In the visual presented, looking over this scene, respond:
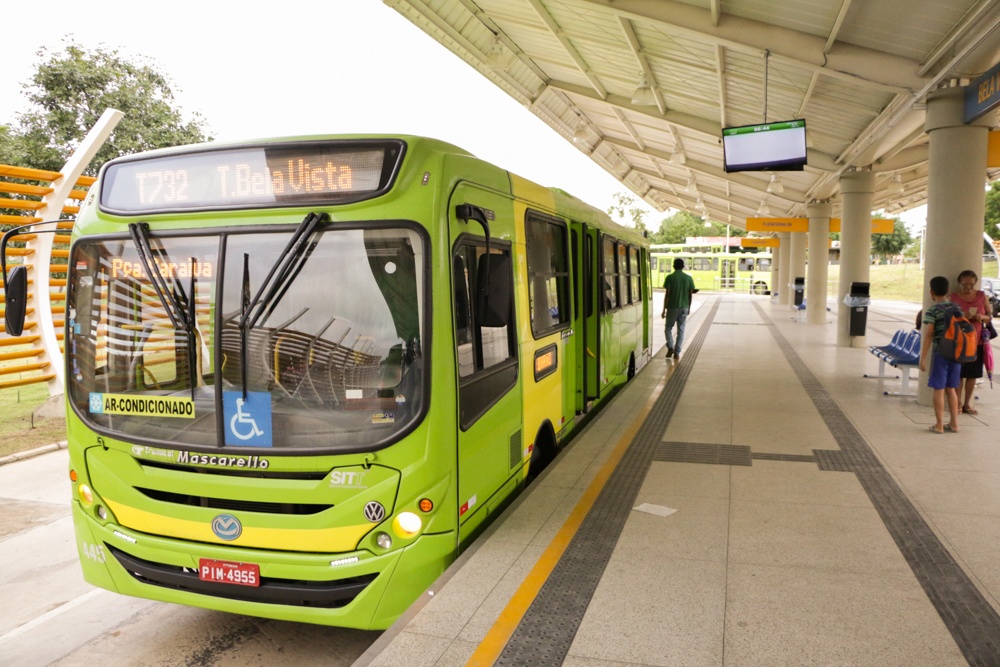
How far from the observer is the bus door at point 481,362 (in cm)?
406

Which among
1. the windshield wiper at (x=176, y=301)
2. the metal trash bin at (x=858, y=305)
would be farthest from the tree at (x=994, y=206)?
the windshield wiper at (x=176, y=301)

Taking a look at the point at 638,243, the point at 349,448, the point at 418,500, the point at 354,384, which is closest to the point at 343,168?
the point at 354,384

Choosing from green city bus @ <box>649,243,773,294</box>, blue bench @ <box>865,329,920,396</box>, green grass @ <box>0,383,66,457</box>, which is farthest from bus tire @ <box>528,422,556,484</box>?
green city bus @ <box>649,243,773,294</box>

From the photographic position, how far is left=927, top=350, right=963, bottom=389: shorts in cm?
781

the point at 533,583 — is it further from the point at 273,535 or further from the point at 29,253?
the point at 29,253

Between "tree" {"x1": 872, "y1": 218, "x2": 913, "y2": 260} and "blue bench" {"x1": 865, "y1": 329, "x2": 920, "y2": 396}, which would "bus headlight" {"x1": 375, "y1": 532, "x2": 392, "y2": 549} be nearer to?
"blue bench" {"x1": 865, "y1": 329, "x2": 920, "y2": 396}

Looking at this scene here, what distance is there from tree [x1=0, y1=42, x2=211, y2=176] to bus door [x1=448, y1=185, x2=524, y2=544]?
1771 centimetres

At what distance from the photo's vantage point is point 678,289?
14.0 metres

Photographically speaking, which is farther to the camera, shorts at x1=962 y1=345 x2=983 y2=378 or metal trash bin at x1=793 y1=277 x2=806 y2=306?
metal trash bin at x1=793 y1=277 x2=806 y2=306

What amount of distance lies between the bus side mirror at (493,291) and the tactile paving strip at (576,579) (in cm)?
153

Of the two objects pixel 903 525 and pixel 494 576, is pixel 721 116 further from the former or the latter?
pixel 494 576

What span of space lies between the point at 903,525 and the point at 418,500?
3579 millimetres

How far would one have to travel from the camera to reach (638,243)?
12.4 meters

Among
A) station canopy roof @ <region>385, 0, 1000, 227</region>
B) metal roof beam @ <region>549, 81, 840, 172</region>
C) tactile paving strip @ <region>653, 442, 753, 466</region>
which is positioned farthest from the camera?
metal roof beam @ <region>549, 81, 840, 172</region>
